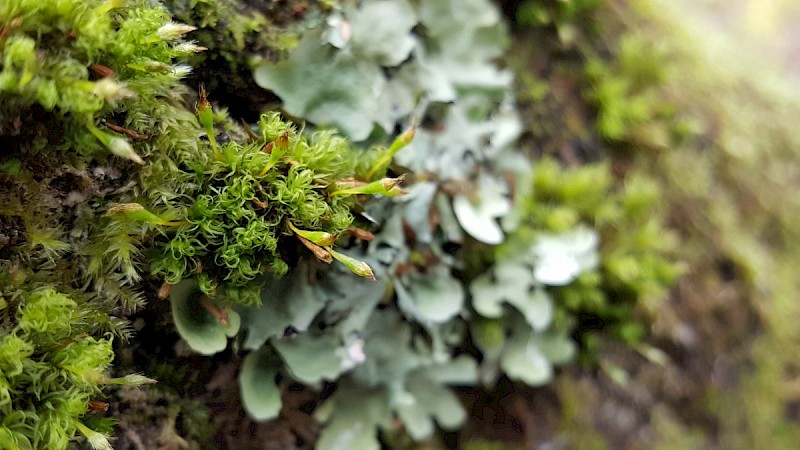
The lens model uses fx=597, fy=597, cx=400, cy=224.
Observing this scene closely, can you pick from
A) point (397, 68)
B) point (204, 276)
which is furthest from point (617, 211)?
point (204, 276)

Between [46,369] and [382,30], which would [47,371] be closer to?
[46,369]

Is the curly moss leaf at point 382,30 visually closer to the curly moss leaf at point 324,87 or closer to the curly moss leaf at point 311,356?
the curly moss leaf at point 324,87

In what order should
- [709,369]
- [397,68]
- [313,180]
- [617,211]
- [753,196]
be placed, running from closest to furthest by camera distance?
[313,180] → [397,68] → [617,211] → [709,369] → [753,196]

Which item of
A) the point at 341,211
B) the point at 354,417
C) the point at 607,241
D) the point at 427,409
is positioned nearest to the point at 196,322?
the point at 341,211

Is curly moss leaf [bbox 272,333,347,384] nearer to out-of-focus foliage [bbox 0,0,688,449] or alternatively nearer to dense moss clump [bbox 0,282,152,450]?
out-of-focus foliage [bbox 0,0,688,449]

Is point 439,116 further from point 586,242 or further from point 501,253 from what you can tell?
point 586,242

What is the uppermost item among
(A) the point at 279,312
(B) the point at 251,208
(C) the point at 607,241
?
(B) the point at 251,208

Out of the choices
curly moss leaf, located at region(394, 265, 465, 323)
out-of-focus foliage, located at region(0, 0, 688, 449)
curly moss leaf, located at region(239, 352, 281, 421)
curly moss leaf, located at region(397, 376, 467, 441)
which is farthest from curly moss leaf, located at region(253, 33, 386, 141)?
curly moss leaf, located at region(397, 376, 467, 441)
